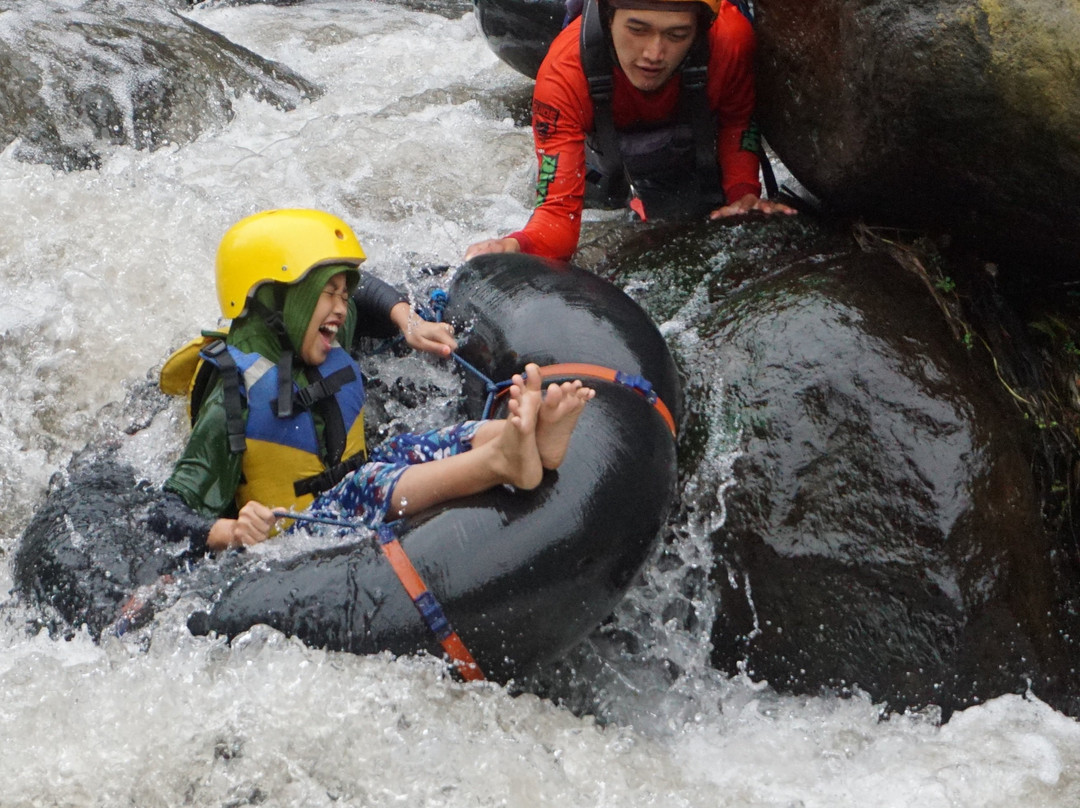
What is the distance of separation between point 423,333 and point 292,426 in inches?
25.8

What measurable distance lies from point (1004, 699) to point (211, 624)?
2.41 meters

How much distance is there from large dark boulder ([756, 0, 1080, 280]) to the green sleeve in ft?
8.36

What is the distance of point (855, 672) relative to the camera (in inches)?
145

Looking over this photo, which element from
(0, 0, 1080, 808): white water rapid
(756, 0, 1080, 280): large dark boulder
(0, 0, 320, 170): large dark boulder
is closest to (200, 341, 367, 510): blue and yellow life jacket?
(0, 0, 1080, 808): white water rapid

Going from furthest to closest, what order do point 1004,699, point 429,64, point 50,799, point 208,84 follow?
1. point 429,64
2. point 208,84
3. point 1004,699
4. point 50,799

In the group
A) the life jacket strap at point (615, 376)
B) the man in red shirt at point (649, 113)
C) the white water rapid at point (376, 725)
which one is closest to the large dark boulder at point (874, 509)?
the white water rapid at point (376, 725)

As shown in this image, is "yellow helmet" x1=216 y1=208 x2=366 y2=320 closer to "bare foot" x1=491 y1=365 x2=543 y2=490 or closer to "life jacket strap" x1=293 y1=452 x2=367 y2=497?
"life jacket strap" x1=293 y1=452 x2=367 y2=497

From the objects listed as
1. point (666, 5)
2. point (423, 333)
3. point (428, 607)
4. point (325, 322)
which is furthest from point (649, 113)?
point (428, 607)

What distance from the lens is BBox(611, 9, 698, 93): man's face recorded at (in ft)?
15.3

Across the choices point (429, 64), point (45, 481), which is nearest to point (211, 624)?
point (45, 481)

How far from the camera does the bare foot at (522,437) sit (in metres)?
3.15

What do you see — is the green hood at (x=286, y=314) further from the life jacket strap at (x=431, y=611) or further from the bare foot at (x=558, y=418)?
the bare foot at (x=558, y=418)

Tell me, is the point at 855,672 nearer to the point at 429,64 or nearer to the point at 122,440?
the point at 122,440

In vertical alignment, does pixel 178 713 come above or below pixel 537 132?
below
